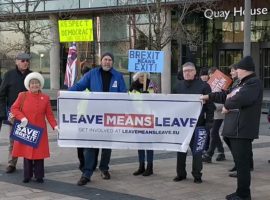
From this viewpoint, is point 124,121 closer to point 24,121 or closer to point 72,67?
point 24,121

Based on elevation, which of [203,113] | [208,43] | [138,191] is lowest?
[138,191]

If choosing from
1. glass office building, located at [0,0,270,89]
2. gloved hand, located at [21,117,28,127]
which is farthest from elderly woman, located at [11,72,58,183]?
glass office building, located at [0,0,270,89]

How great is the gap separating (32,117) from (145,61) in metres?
2.28

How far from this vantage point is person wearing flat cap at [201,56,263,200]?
638 centimetres

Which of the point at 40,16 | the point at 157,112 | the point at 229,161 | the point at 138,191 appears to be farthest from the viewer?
the point at 40,16

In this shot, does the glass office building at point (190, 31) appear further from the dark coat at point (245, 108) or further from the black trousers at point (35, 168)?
the dark coat at point (245, 108)

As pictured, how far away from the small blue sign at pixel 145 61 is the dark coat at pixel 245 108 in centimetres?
263

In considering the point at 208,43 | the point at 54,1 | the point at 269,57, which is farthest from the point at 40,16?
the point at 269,57

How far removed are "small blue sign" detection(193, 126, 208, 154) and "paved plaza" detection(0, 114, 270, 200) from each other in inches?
19.6

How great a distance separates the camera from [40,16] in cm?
3434

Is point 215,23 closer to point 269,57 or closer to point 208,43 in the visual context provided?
point 208,43

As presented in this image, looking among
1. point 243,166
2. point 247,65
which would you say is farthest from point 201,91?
point 243,166

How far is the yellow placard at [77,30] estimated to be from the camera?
552 inches

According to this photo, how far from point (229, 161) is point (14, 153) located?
3.88 m
